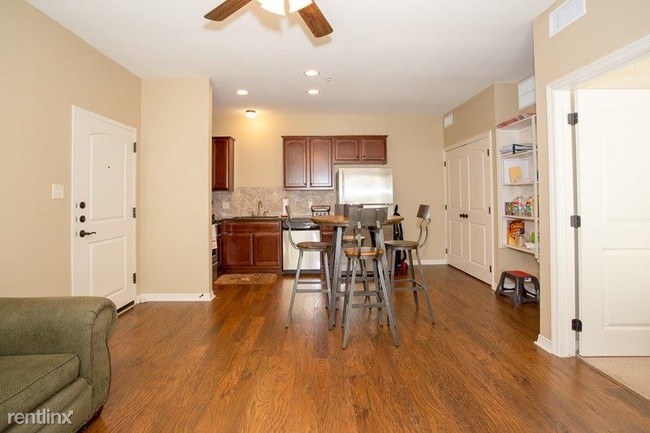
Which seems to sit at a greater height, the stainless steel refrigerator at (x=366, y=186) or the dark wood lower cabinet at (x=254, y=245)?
the stainless steel refrigerator at (x=366, y=186)

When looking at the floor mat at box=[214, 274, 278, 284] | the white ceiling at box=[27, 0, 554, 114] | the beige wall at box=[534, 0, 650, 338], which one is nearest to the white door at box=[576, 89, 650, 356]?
the beige wall at box=[534, 0, 650, 338]

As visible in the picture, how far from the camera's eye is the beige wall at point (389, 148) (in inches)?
237

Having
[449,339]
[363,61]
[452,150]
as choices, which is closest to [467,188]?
[452,150]

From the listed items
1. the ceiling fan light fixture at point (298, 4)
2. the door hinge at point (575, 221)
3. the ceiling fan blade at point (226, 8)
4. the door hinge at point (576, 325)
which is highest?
the ceiling fan blade at point (226, 8)

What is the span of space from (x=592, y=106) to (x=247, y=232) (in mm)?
4527

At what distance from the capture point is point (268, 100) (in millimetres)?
5055

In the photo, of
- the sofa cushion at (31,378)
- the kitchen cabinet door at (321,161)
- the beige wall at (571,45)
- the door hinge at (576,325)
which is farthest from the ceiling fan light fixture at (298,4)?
the kitchen cabinet door at (321,161)

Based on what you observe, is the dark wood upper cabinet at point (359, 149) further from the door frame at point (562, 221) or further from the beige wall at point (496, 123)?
the door frame at point (562, 221)

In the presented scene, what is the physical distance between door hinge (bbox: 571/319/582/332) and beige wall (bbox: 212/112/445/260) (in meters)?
3.58

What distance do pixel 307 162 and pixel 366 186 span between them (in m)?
1.11

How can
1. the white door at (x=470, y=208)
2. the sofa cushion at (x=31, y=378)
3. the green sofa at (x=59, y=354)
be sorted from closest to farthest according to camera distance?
1. the sofa cushion at (x=31, y=378)
2. the green sofa at (x=59, y=354)
3. the white door at (x=470, y=208)

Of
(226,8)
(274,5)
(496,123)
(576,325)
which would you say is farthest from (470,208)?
(226,8)

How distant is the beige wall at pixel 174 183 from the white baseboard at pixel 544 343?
3.45 m

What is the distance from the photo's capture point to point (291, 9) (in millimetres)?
1971
